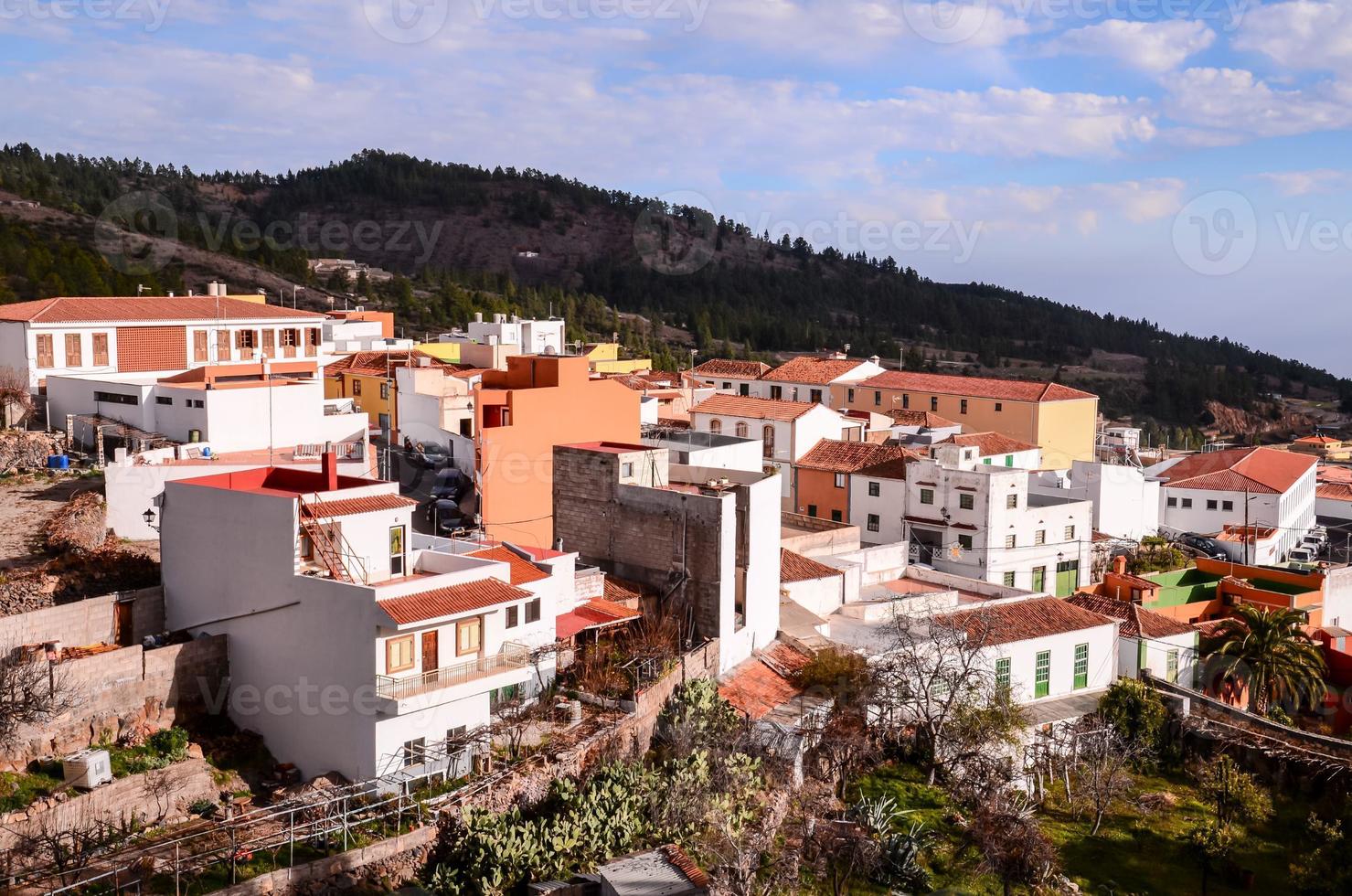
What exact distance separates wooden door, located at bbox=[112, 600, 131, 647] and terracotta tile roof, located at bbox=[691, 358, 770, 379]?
4011cm

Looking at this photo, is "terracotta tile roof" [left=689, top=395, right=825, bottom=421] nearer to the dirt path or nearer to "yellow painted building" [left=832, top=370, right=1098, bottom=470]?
"yellow painted building" [left=832, top=370, right=1098, bottom=470]

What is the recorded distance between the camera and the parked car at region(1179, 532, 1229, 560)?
41500mm

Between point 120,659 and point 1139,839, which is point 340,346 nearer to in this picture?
point 120,659

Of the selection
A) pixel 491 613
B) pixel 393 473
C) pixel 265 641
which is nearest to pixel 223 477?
pixel 265 641

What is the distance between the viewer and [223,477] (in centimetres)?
2072

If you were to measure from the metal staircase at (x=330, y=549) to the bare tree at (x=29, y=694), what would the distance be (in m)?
3.85

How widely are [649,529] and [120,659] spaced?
950cm

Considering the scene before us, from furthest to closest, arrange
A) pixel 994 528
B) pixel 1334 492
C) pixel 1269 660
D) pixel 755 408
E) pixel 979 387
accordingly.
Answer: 1. pixel 1334 492
2. pixel 979 387
3. pixel 755 408
4. pixel 994 528
5. pixel 1269 660

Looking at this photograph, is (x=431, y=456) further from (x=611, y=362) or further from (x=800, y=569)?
(x=611, y=362)

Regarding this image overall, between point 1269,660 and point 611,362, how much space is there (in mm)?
35296

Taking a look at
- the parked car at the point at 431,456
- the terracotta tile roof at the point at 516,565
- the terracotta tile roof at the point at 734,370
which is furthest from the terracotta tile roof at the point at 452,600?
the terracotta tile roof at the point at 734,370

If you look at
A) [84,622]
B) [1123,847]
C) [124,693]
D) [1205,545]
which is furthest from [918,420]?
[124,693]

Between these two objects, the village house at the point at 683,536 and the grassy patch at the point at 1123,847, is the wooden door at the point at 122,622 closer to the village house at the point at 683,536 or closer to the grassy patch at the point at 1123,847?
the village house at the point at 683,536

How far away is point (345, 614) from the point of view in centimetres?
1752
